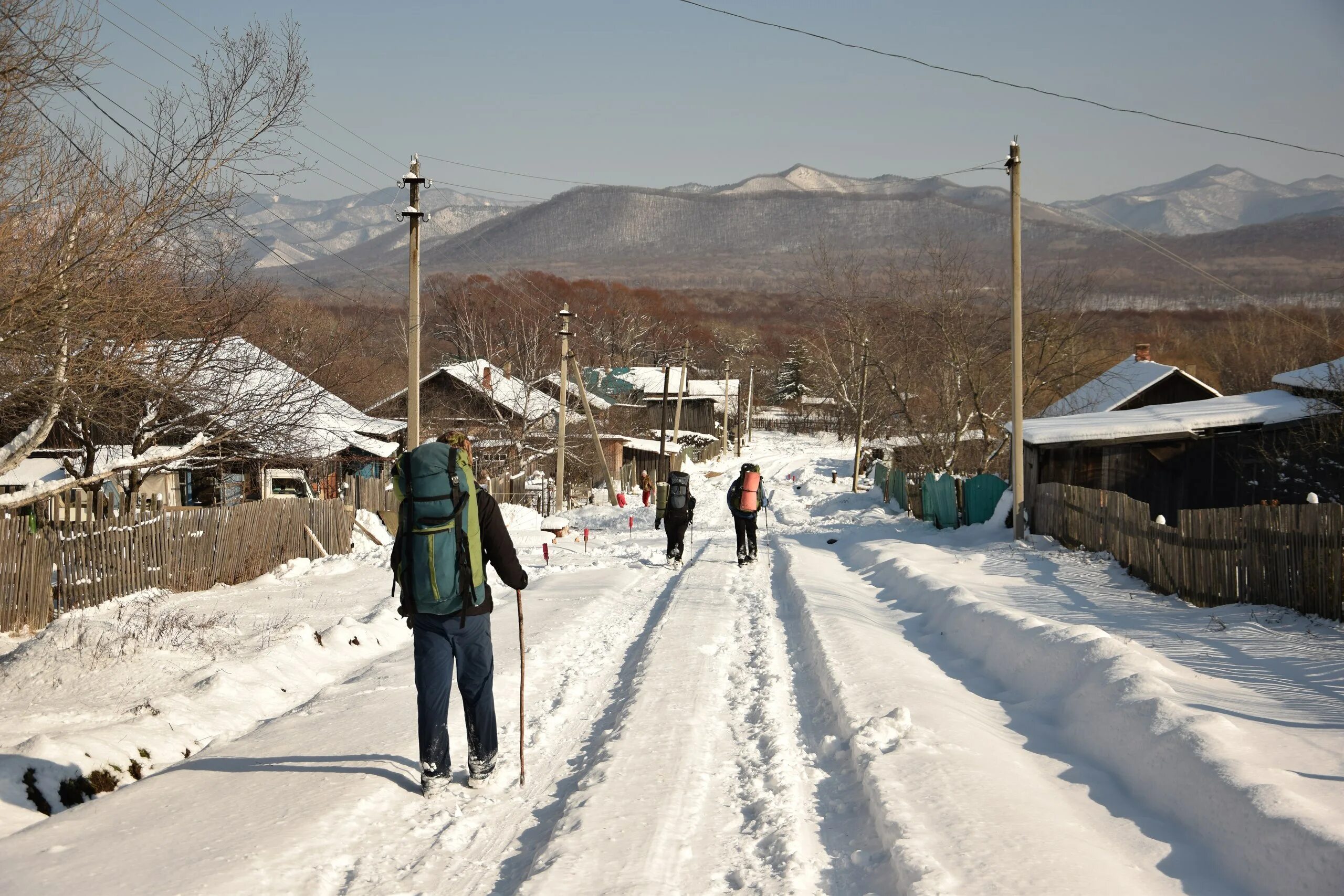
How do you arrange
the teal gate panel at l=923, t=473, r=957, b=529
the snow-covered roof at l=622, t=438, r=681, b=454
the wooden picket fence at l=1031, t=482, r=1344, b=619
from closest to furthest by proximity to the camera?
1. the wooden picket fence at l=1031, t=482, r=1344, b=619
2. the teal gate panel at l=923, t=473, r=957, b=529
3. the snow-covered roof at l=622, t=438, r=681, b=454

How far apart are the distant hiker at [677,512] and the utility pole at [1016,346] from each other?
6.96 metres

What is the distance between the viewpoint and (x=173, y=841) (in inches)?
187

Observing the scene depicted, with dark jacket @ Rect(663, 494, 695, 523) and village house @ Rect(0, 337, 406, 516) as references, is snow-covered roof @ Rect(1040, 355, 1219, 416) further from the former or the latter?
village house @ Rect(0, 337, 406, 516)

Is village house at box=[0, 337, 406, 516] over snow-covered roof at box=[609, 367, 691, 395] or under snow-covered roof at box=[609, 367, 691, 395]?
under

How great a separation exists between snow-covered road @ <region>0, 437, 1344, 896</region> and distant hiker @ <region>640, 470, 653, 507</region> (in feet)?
109

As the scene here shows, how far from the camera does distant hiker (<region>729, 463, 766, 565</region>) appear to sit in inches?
675

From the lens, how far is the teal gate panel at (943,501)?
2752 cm

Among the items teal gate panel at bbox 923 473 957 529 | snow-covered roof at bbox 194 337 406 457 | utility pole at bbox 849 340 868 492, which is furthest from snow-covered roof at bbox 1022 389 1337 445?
utility pole at bbox 849 340 868 492

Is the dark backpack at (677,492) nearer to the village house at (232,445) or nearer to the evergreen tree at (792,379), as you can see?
the village house at (232,445)

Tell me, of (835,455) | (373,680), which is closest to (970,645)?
(373,680)

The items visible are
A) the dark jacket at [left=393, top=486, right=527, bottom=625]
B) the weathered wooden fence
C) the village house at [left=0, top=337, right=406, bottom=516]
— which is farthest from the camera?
the weathered wooden fence

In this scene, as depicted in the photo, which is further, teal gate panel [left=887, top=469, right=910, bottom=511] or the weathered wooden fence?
teal gate panel [left=887, top=469, right=910, bottom=511]

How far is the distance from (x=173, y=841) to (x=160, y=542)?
12.4 m

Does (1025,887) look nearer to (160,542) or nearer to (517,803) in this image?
(517,803)
